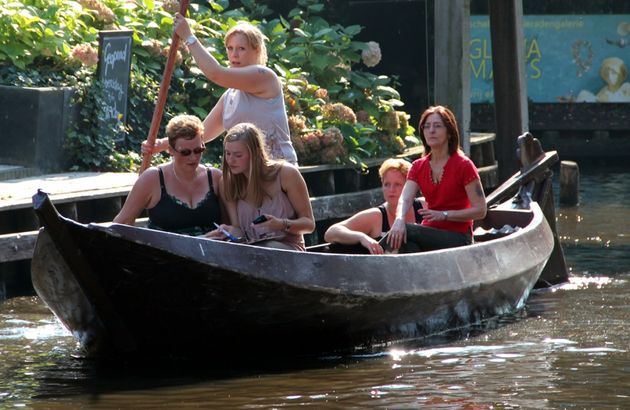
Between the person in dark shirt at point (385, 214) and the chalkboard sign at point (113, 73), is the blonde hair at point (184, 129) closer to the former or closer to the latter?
the person in dark shirt at point (385, 214)

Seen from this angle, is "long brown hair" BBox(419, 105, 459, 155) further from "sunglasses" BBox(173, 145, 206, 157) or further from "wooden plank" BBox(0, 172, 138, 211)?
"wooden plank" BBox(0, 172, 138, 211)

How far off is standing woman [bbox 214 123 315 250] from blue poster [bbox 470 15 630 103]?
1493cm

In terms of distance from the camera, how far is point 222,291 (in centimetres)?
799

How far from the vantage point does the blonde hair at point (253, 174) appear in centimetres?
837

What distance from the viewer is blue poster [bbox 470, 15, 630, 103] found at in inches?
897

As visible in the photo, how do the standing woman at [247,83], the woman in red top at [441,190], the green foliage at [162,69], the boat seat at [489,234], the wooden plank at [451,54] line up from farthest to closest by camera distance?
the wooden plank at [451,54]
the green foliage at [162,69]
the boat seat at [489,234]
the woman in red top at [441,190]
the standing woman at [247,83]

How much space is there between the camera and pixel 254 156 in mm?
8391

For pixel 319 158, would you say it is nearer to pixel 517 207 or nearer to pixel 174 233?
pixel 517 207

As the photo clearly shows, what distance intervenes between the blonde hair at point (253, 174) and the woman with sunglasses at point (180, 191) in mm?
125

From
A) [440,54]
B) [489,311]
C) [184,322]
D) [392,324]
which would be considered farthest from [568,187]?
[184,322]

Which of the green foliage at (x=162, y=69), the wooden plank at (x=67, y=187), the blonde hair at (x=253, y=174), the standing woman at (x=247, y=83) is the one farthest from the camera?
the green foliage at (x=162, y=69)

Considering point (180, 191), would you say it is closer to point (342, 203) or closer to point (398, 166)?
point (398, 166)

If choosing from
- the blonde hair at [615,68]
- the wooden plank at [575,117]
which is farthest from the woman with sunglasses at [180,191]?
the blonde hair at [615,68]

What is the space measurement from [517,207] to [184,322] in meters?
4.00
